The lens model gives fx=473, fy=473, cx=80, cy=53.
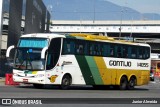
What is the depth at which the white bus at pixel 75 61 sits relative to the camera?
2575 cm

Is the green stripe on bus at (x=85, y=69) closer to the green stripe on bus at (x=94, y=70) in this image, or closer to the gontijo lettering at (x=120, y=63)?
the green stripe on bus at (x=94, y=70)

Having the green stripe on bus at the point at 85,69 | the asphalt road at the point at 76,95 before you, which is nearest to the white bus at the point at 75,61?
the green stripe on bus at the point at 85,69

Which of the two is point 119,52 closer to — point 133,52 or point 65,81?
point 133,52

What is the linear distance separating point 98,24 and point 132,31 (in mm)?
11853

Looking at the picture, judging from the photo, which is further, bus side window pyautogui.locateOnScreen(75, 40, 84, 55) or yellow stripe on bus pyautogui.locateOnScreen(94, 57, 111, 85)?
yellow stripe on bus pyautogui.locateOnScreen(94, 57, 111, 85)

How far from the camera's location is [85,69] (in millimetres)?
27969

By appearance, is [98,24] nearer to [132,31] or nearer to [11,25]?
[132,31]

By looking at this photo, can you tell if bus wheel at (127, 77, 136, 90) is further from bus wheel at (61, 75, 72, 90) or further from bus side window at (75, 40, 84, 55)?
bus wheel at (61, 75, 72, 90)

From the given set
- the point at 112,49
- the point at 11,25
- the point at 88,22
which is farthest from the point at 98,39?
the point at 88,22

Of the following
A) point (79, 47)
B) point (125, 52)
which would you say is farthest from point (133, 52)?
point (79, 47)

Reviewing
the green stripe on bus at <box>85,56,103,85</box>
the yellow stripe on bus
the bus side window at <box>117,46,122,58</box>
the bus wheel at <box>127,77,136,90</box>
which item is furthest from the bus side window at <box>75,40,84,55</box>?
the bus wheel at <box>127,77,136,90</box>

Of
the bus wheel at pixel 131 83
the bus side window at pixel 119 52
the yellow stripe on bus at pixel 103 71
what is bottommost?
the bus wheel at pixel 131 83

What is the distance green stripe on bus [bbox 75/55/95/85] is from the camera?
27.4 metres

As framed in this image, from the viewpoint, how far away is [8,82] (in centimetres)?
3212
